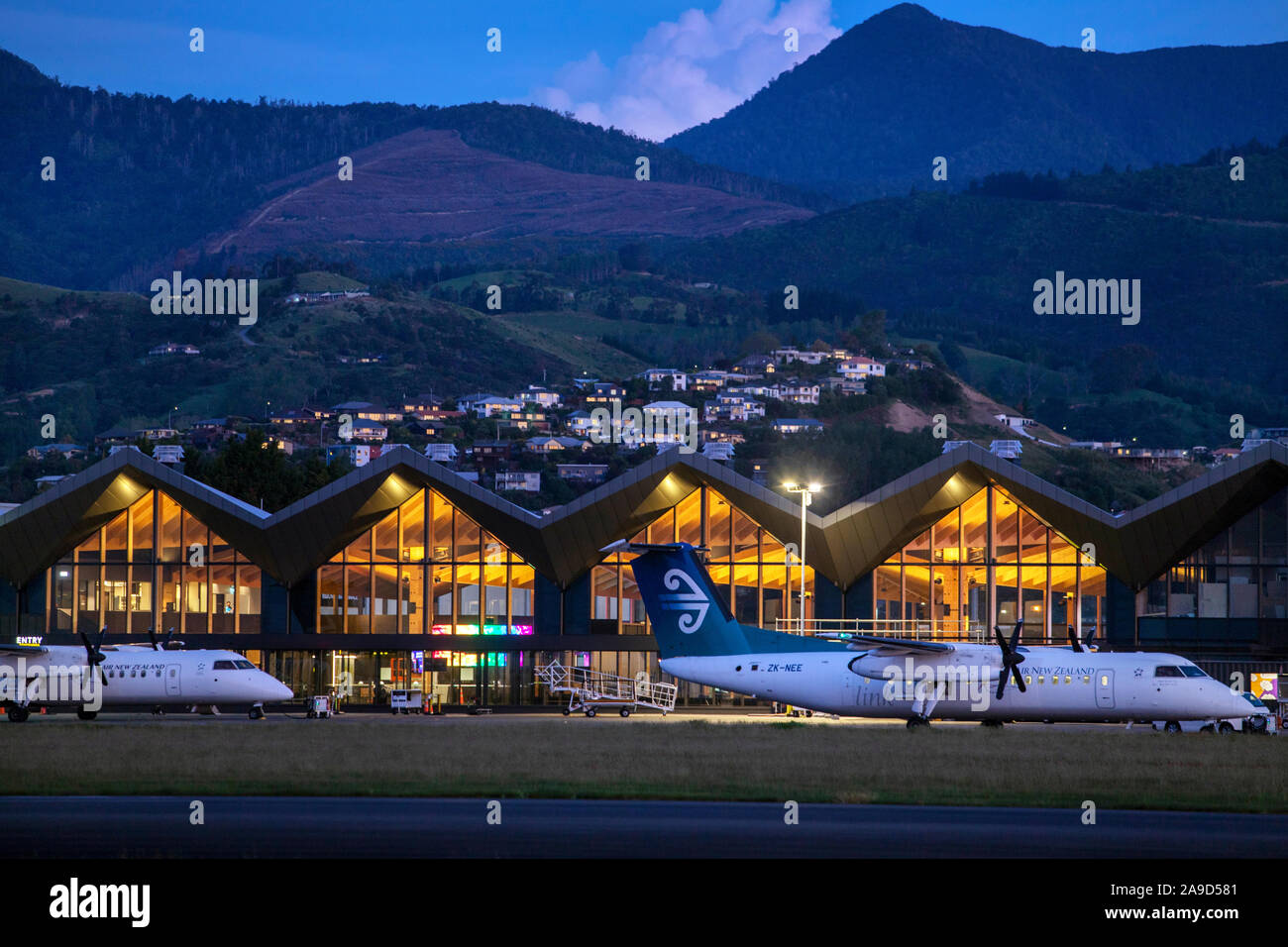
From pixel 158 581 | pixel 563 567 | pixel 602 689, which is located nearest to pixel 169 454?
pixel 158 581

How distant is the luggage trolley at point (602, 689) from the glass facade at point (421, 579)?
3039 millimetres

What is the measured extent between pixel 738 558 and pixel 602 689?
872 cm

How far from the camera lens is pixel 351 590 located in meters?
71.6

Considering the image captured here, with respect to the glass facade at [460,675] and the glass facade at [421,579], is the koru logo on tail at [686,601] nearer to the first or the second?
the glass facade at [460,675]

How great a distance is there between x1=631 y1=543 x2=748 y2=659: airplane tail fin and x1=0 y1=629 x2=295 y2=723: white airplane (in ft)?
44.9

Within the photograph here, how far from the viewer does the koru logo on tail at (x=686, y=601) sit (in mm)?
49344

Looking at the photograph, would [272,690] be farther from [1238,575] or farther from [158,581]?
[1238,575]

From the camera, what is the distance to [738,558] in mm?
69875

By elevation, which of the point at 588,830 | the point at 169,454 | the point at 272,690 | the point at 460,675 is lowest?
the point at 460,675

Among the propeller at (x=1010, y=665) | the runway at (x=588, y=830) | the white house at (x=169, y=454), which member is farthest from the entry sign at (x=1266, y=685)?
the white house at (x=169, y=454)
